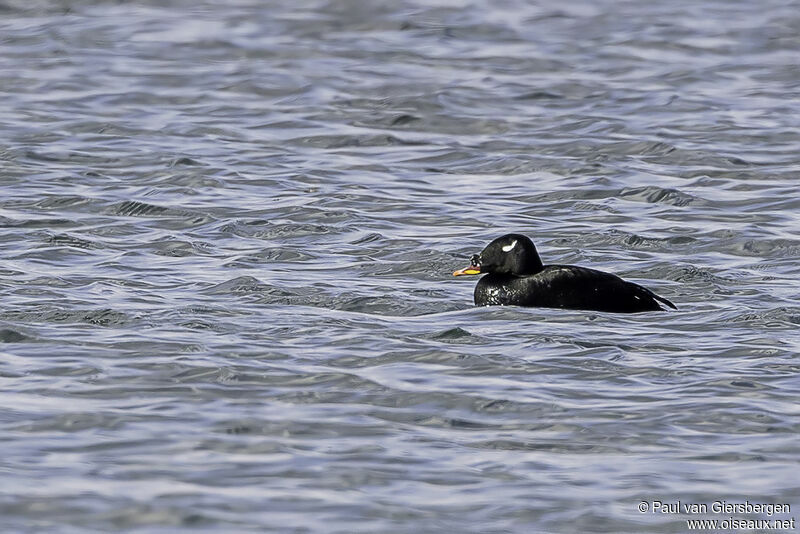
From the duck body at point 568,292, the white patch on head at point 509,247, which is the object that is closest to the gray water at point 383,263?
the duck body at point 568,292

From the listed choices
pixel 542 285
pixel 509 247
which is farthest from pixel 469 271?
pixel 542 285

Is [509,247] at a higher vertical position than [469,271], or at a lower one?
higher

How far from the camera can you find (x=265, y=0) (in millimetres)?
29125

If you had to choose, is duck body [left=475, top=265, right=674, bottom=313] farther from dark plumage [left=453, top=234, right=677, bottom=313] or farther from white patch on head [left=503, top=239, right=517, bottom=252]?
white patch on head [left=503, top=239, right=517, bottom=252]

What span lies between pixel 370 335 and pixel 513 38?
50.9 ft

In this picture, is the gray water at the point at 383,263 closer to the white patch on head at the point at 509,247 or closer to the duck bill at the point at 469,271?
the duck bill at the point at 469,271

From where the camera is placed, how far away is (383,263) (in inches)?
556

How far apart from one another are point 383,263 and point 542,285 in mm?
1884

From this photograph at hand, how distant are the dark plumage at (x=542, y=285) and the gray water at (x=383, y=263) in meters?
0.16

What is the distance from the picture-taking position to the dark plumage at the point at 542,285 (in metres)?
12.4

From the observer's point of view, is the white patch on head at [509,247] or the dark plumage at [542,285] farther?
the white patch on head at [509,247]

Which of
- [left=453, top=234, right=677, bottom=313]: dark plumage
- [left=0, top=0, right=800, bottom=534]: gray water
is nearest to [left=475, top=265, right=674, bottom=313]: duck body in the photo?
[left=453, top=234, right=677, bottom=313]: dark plumage

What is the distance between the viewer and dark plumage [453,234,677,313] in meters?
12.4

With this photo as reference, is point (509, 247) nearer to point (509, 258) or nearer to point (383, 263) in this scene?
point (509, 258)
